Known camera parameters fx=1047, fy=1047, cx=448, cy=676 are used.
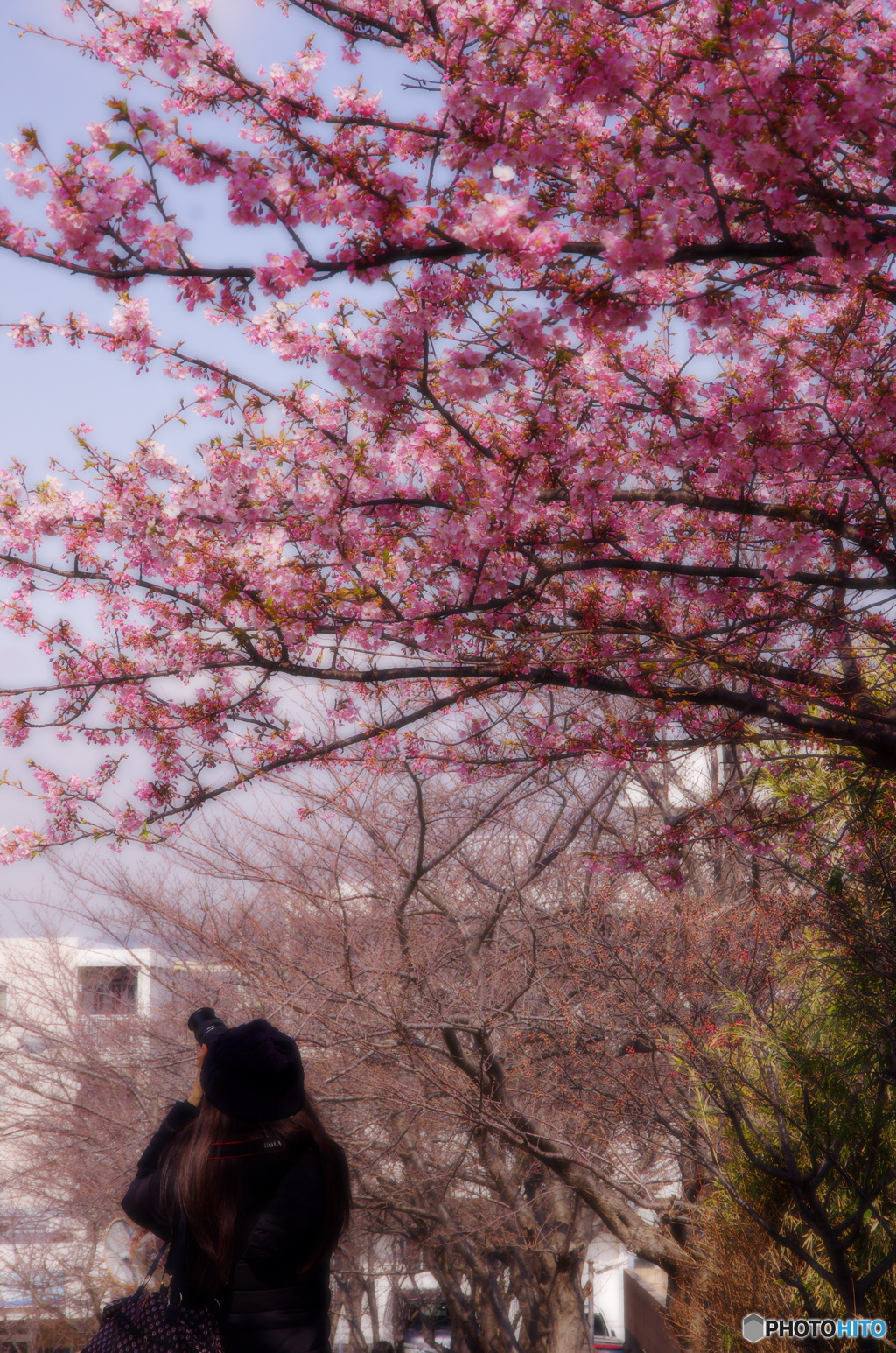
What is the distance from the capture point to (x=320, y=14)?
3713 mm

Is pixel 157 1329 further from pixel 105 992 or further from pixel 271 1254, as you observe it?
pixel 105 992

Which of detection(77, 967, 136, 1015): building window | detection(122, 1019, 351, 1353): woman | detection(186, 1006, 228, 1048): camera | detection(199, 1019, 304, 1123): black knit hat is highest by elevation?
detection(77, 967, 136, 1015): building window

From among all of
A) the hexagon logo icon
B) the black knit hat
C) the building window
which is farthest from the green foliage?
the building window

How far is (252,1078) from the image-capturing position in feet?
7.93

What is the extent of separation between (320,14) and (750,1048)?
6.12 m

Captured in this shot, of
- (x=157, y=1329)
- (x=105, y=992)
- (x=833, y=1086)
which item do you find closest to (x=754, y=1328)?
(x=833, y=1086)

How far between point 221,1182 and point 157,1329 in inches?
12.9

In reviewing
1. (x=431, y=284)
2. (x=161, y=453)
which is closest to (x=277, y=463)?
(x=161, y=453)

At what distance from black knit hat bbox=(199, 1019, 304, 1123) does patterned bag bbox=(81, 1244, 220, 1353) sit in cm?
42

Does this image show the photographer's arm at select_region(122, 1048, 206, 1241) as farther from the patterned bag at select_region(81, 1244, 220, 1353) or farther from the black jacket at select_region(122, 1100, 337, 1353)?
the patterned bag at select_region(81, 1244, 220, 1353)

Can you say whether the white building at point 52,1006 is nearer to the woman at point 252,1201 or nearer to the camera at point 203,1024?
the camera at point 203,1024

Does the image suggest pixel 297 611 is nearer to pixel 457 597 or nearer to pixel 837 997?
pixel 457 597

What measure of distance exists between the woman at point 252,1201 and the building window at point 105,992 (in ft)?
32.9

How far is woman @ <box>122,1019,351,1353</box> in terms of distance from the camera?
91.2 inches
